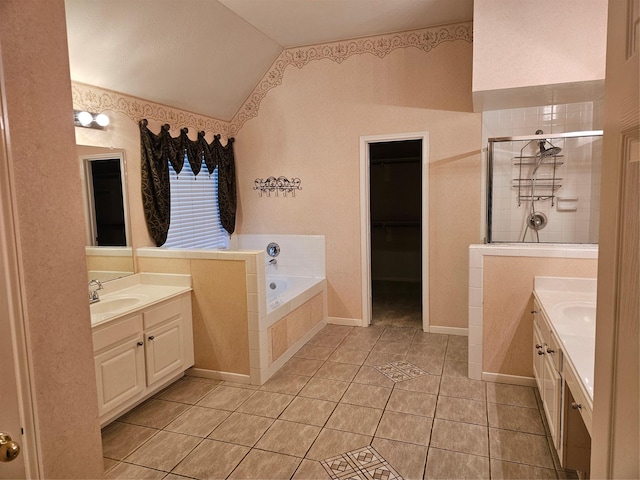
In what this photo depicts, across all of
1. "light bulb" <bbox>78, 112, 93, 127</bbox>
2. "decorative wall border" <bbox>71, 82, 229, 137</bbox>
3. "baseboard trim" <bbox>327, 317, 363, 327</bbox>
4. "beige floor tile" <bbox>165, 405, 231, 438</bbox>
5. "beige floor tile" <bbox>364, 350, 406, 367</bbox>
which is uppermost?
"decorative wall border" <bbox>71, 82, 229, 137</bbox>

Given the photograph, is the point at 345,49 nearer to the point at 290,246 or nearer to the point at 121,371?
the point at 290,246

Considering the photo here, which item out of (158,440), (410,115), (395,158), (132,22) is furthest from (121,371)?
(395,158)

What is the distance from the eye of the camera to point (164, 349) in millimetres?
3133

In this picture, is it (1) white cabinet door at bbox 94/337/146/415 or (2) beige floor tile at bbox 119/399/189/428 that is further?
(2) beige floor tile at bbox 119/399/189/428

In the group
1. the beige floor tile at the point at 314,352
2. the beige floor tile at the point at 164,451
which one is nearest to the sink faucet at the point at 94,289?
the beige floor tile at the point at 164,451

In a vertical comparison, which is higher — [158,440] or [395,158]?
[395,158]

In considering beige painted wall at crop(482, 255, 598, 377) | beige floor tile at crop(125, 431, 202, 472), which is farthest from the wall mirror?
beige painted wall at crop(482, 255, 598, 377)

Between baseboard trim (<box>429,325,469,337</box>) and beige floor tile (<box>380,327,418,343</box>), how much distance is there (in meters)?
0.19

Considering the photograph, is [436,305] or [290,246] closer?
[436,305]

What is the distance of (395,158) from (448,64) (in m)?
2.51

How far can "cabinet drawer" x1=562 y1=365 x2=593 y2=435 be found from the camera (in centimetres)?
154

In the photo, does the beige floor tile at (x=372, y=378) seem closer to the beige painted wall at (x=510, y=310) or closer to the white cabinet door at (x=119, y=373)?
the beige painted wall at (x=510, y=310)

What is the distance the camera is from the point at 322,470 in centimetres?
229

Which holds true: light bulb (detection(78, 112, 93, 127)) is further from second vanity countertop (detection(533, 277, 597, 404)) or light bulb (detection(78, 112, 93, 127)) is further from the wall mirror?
second vanity countertop (detection(533, 277, 597, 404))
